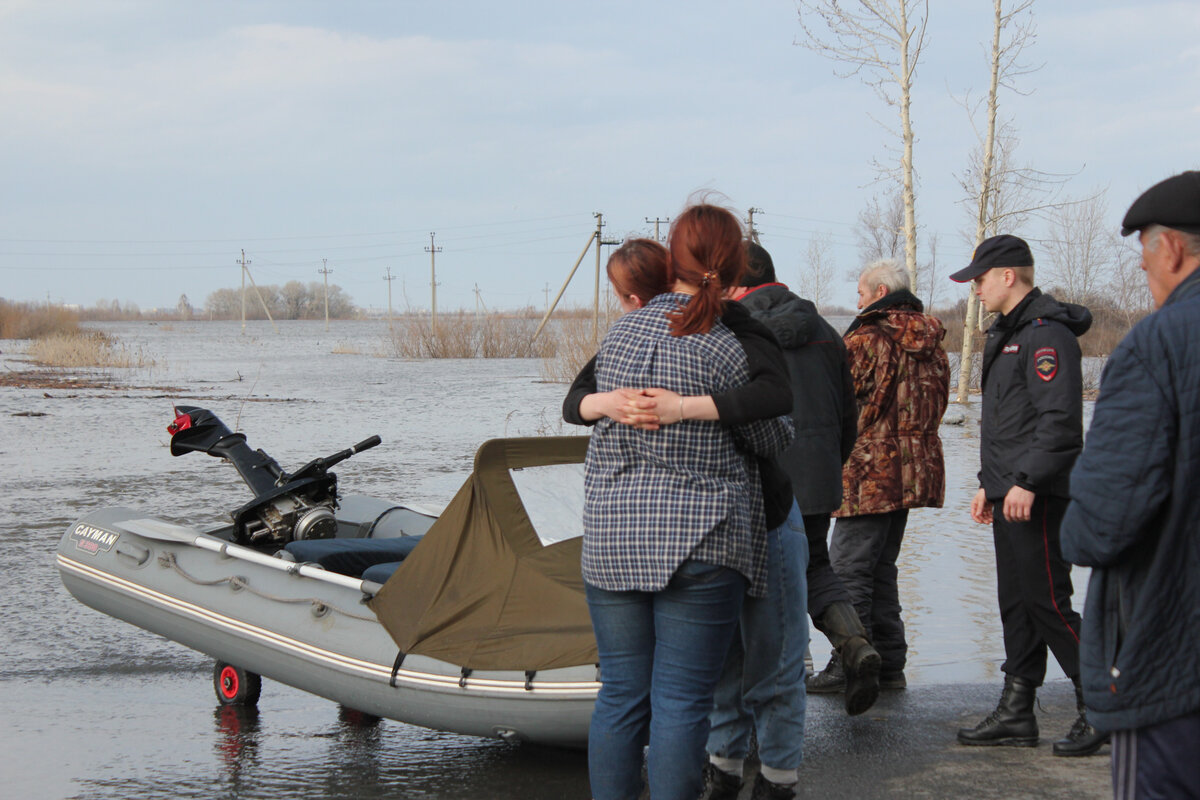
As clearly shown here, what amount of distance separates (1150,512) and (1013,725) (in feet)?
7.87

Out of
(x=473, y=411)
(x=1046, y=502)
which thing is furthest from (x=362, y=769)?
(x=473, y=411)

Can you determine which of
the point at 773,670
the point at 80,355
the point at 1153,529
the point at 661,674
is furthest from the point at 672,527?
the point at 80,355

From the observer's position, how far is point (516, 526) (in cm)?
403

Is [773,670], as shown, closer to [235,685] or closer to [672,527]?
[672,527]

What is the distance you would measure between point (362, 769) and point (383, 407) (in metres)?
17.0

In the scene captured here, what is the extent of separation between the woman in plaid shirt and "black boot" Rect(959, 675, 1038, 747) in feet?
5.61

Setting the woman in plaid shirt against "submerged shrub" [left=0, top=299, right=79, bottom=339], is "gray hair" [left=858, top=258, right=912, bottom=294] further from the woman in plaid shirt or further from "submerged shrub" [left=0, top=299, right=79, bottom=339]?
"submerged shrub" [left=0, top=299, right=79, bottom=339]

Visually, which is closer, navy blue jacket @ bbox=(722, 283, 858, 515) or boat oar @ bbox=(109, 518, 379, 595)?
navy blue jacket @ bbox=(722, 283, 858, 515)

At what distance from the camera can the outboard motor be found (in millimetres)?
5449

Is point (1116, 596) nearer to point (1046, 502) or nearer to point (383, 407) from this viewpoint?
point (1046, 502)

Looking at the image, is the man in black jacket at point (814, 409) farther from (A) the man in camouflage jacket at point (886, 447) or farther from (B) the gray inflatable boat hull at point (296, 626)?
(B) the gray inflatable boat hull at point (296, 626)

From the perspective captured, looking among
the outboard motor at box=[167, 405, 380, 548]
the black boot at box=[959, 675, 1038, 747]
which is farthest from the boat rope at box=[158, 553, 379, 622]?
the black boot at box=[959, 675, 1038, 747]

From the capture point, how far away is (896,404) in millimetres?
4844

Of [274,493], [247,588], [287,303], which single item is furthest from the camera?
[287,303]
